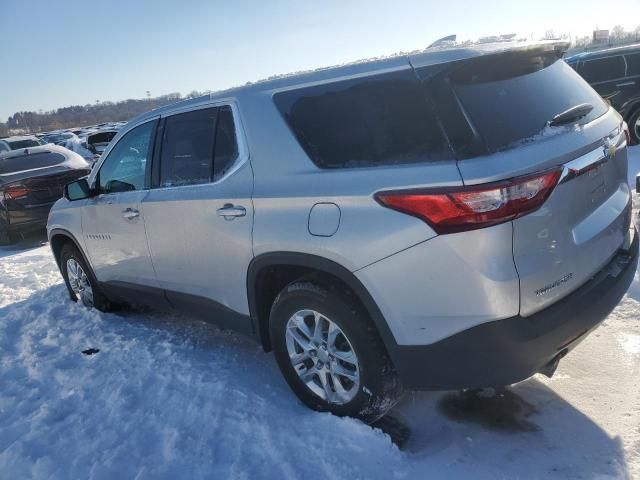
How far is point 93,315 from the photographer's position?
4.88m

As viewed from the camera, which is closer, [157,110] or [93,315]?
[157,110]

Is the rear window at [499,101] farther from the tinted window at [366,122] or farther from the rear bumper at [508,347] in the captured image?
the rear bumper at [508,347]

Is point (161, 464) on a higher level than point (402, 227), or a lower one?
lower

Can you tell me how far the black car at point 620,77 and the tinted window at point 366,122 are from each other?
31.3 feet

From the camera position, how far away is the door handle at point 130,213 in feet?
12.7

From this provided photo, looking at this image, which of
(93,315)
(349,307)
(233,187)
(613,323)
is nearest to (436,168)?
(349,307)

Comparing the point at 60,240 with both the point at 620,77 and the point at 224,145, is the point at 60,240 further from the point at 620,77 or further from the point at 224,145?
the point at 620,77

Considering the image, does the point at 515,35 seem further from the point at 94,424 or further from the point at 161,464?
the point at 94,424

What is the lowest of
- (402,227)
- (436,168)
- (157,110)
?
(402,227)

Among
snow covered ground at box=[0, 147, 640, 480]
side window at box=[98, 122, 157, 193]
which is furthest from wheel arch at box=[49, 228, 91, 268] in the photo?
snow covered ground at box=[0, 147, 640, 480]

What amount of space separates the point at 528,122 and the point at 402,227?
0.73 metres

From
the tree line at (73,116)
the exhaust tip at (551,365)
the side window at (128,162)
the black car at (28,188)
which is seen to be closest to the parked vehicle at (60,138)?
the black car at (28,188)

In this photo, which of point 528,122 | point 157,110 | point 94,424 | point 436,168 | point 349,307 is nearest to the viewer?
point 436,168

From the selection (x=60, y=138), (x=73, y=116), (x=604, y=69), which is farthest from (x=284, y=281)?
(x=73, y=116)
